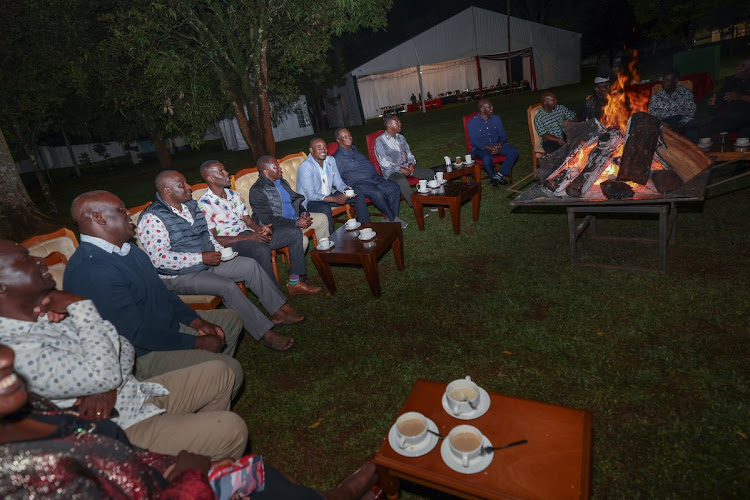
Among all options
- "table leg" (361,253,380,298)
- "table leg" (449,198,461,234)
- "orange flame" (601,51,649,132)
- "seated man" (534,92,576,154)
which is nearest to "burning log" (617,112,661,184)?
"orange flame" (601,51,649,132)

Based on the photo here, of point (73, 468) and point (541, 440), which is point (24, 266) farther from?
point (541, 440)

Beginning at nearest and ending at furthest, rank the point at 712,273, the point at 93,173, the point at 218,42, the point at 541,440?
1. the point at 541,440
2. the point at 712,273
3. the point at 218,42
4. the point at 93,173

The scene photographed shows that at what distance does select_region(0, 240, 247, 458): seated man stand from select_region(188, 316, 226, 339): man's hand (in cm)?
80

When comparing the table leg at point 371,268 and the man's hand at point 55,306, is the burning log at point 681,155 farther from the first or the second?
the man's hand at point 55,306

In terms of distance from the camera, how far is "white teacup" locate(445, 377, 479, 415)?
2156mm

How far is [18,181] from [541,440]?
11807 millimetres

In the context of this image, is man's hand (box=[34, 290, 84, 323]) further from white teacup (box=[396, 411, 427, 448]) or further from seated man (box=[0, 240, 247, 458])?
white teacup (box=[396, 411, 427, 448])

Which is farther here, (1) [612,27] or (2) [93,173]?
(1) [612,27]

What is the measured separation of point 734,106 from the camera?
6.87 m

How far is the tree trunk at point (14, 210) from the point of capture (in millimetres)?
8688

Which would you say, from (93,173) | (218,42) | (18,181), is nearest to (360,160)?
(218,42)

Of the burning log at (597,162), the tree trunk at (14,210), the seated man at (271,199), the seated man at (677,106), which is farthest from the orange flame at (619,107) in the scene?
the tree trunk at (14,210)

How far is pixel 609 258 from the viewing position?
482 centimetres

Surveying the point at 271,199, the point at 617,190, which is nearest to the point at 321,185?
the point at 271,199
